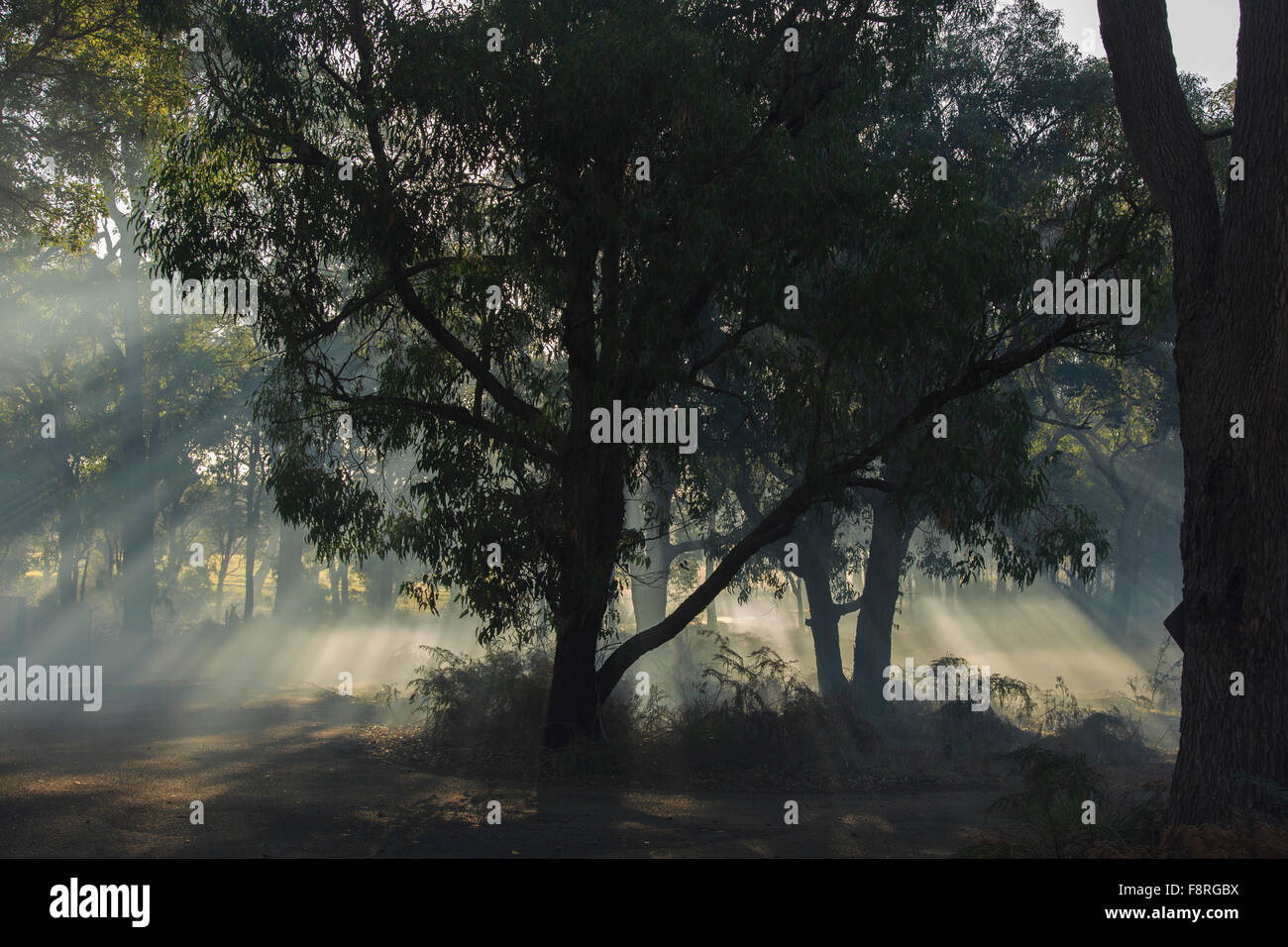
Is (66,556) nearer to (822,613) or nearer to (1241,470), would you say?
(822,613)

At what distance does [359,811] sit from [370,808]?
0.25 m

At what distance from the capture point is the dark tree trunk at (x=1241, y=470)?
9.06 m

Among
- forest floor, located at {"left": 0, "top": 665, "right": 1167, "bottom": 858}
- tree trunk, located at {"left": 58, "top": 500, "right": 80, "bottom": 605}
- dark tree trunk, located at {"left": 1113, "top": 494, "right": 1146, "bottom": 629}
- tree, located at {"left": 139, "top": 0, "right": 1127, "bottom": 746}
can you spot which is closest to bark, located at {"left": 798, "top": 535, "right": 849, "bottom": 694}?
forest floor, located at {"left": 0, "top": 665, "right": 1167, "bottom": 858}

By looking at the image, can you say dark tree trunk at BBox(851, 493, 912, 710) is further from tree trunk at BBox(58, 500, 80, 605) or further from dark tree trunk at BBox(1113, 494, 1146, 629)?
tree trunk at BBox(58, 500, 80, 605)

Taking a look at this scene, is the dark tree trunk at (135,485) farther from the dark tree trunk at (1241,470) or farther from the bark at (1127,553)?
the bark at (1127,553)

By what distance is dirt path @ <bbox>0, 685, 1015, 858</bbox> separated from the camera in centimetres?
971

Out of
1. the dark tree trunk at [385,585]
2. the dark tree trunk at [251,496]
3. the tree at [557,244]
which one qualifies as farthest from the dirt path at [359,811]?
the dark tree trunk at [385,585]

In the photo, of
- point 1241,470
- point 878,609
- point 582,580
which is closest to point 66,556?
point 878,609

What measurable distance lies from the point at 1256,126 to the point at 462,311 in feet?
29.5

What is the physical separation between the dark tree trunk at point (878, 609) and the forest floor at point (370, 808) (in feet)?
26.0

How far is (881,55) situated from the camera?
1448cm

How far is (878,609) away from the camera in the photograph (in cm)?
2506
